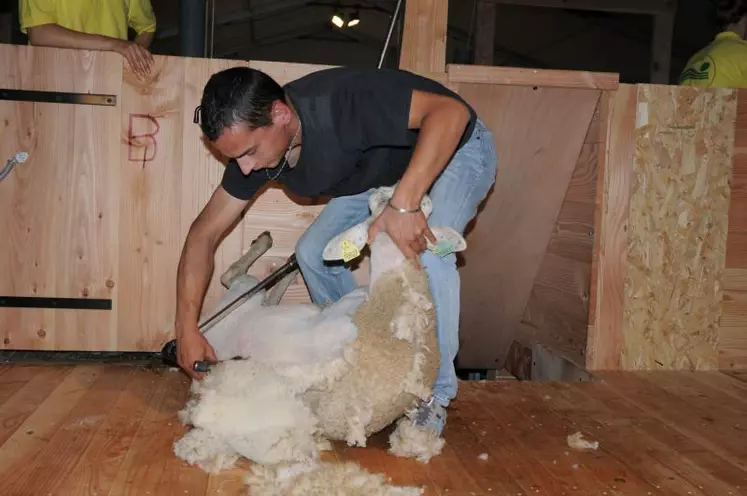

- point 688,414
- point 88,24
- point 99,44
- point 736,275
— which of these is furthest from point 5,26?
point 688,414

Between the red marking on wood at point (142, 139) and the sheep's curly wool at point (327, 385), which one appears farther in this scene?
the red marking on wood at point (142, 139)

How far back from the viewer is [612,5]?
618 cm

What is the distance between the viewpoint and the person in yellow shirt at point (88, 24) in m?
2.63

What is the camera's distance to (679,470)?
6.01 ft

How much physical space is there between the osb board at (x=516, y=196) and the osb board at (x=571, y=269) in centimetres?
3

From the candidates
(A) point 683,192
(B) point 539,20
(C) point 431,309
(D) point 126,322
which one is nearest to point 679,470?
(C) point 431,309

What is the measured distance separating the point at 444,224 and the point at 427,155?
0.26 metres

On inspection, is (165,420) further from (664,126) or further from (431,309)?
(664,126)

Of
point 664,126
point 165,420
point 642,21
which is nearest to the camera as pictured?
point 165,420

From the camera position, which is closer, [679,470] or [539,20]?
[679,470]

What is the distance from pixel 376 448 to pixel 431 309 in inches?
16.1

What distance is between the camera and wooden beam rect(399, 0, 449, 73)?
8.89 feet

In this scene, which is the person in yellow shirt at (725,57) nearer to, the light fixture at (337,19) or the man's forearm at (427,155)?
the man's forearm at (427,155)

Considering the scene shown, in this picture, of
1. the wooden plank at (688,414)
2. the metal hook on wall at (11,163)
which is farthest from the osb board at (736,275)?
the metal hook on wall at (11,163)
